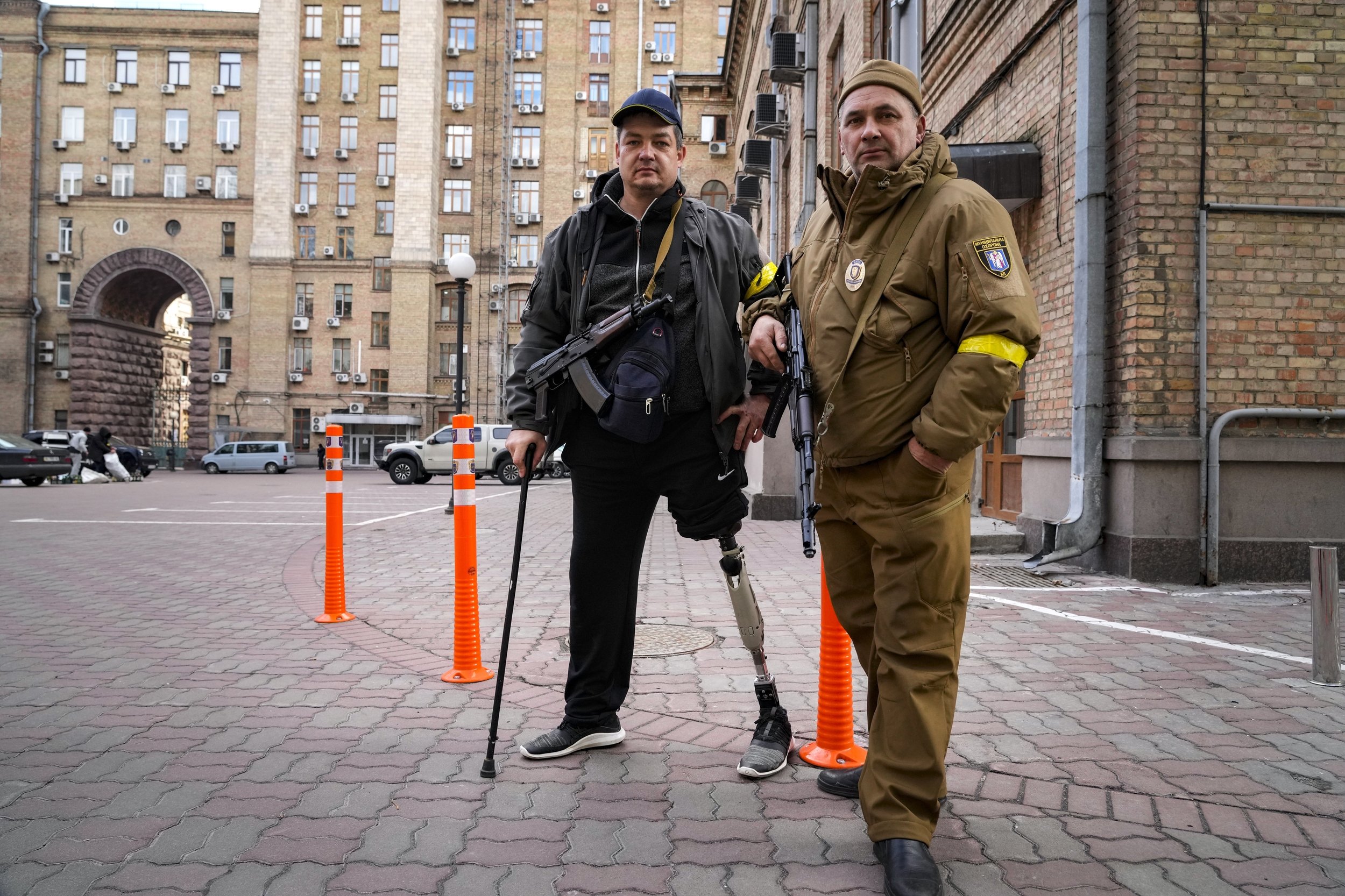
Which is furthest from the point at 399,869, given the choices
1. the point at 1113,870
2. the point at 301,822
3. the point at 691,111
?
the point at 691,111

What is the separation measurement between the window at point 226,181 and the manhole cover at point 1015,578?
154ft

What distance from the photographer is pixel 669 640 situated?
5516 millimetres

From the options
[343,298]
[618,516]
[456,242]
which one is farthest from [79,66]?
[618,516]

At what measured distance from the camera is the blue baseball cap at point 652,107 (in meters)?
3.29

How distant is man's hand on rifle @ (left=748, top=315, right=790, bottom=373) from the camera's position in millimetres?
3029

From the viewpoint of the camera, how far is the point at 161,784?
3.20 metres

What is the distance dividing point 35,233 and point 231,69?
12.5m

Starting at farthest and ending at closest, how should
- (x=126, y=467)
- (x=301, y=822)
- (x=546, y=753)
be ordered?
(x=126, y=467), (x=546, y=753), (x=301, y=822)

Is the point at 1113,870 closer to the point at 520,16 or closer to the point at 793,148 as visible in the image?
the point at 793,148

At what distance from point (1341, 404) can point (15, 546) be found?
13069 mm

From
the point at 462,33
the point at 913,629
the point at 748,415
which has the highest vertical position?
the point at 462,33

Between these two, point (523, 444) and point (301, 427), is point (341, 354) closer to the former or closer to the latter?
point (301, 427)

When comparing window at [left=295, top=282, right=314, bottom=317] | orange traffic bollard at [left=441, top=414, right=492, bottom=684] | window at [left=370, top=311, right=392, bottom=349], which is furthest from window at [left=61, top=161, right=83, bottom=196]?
orange traffic bollard at [left=441, top=414, right=492, bottom=684]

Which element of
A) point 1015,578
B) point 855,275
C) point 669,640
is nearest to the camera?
point 855,275
